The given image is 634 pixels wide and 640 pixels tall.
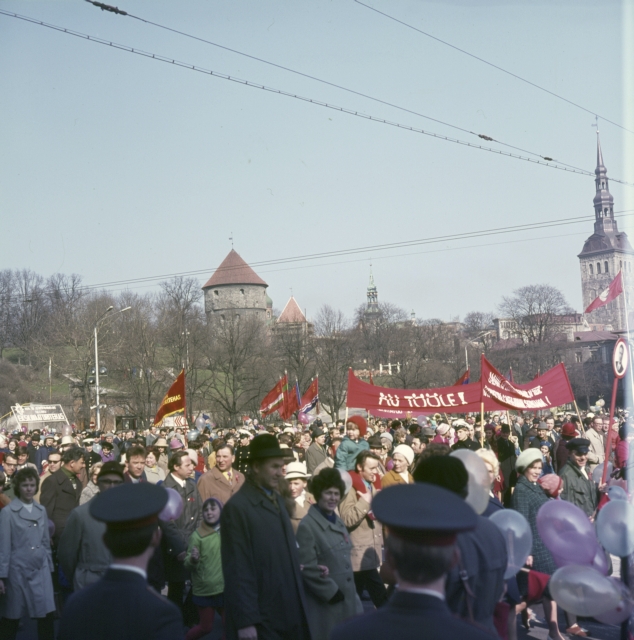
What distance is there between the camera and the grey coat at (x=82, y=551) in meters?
6.34

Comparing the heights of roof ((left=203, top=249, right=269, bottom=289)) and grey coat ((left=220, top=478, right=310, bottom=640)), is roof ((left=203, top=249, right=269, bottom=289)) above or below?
above

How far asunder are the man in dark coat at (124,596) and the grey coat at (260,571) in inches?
67.3

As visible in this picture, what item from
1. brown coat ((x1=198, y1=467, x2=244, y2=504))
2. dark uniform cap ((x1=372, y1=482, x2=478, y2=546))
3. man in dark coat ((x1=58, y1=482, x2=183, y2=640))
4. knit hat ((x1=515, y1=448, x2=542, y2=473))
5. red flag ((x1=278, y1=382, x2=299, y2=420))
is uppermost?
dark uniform cap ((x1=372, y1=482, x2=478, y2=546))

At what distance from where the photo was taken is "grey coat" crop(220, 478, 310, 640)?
15.4 ft

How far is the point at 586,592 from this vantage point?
5.49 metres

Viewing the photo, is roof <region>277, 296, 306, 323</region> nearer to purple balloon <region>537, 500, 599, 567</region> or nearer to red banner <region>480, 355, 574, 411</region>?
red banner <region>480, 355, 574, 411</region>

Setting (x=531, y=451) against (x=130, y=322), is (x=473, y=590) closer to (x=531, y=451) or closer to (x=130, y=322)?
(x=531, y=451)

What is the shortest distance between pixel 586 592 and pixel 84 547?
3.48 m

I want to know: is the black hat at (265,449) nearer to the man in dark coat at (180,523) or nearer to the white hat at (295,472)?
the white hat at (295,472)

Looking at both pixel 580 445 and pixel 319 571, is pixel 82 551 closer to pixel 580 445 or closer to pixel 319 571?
pixel 319 571

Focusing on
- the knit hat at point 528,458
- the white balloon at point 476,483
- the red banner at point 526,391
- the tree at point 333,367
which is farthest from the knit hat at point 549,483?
the tree at point 333,367

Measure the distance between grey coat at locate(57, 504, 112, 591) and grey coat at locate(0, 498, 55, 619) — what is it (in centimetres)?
100

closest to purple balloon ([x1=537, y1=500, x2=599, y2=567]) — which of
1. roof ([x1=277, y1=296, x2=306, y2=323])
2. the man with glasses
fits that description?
the man with glasses

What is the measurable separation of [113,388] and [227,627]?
222 ft
